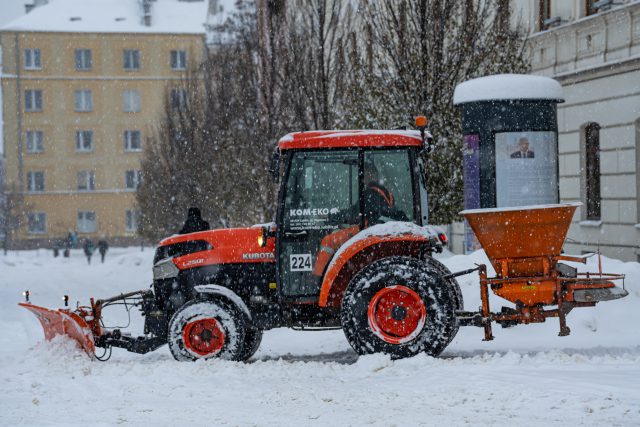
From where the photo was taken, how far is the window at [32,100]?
65.2 metres

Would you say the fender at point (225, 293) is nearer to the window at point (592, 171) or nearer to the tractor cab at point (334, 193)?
the tractor cab at point (334, 193)

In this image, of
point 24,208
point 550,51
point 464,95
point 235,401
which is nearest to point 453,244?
point 550,51

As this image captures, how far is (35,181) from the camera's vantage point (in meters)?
65.4

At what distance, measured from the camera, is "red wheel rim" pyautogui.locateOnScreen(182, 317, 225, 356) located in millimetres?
9664

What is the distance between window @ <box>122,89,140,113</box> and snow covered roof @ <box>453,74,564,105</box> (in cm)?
5512

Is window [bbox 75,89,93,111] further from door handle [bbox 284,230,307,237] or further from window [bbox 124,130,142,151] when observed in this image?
door handle [bbox 284,230,307,237]

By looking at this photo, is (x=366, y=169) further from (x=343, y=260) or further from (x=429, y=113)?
(x=429, y=113)

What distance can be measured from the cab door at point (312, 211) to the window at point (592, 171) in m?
11.3

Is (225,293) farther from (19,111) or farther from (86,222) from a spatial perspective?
(19,111)

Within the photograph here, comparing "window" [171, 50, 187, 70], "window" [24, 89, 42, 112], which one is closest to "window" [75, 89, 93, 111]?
"window" [24, 89, 42, 112]

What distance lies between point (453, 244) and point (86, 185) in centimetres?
4304

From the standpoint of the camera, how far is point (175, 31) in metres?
66.1

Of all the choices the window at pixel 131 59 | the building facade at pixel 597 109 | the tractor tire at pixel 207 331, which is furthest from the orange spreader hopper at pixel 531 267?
the window at pixel 131 59

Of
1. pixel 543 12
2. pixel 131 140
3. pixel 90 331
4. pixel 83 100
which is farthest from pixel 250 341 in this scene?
pixel 83 100
